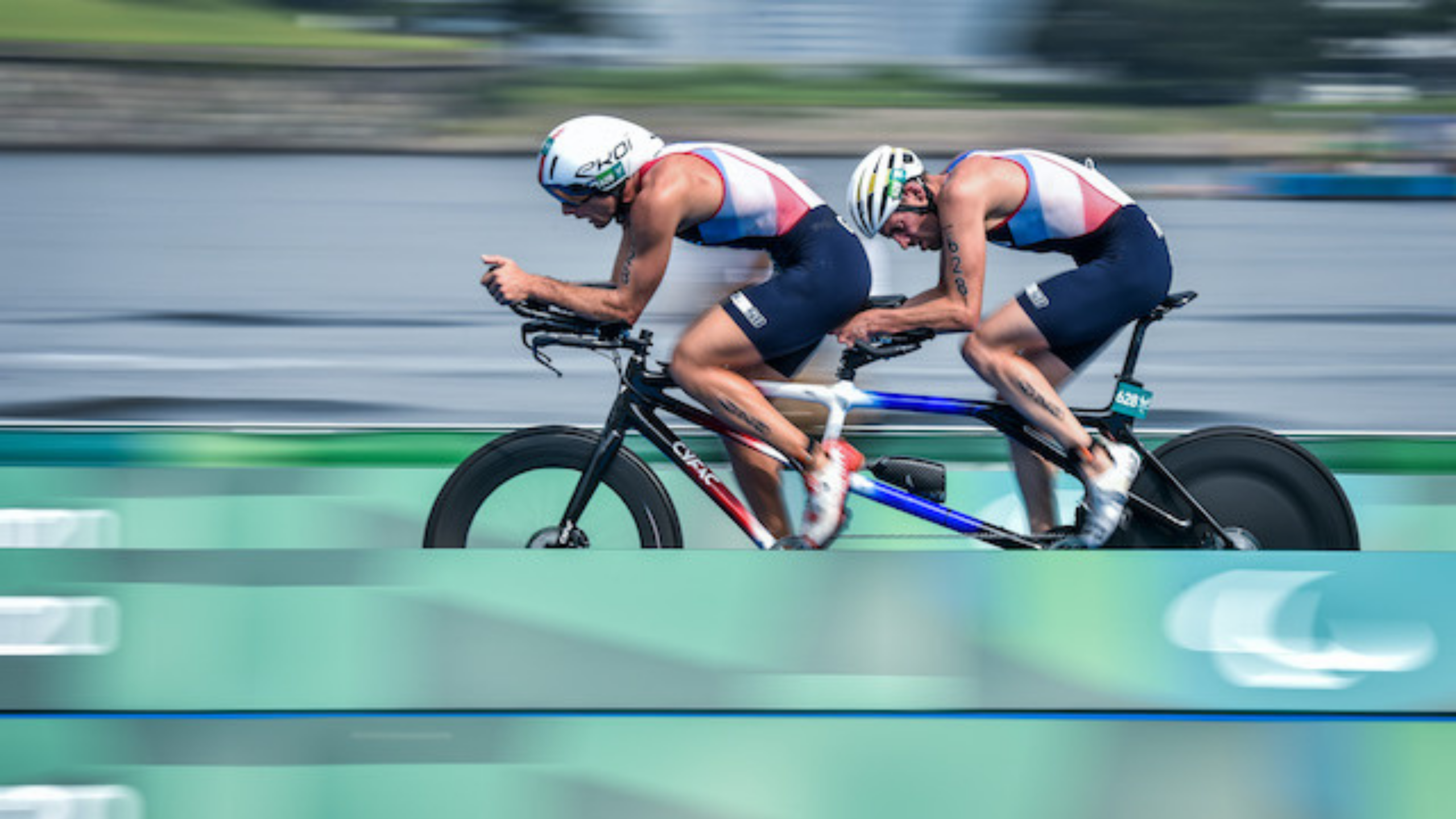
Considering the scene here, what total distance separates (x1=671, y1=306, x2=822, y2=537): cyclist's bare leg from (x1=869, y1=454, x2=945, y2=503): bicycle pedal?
0.24 metres

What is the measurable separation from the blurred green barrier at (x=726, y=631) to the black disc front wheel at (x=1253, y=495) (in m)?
1.53

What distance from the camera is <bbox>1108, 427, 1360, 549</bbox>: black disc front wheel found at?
476cm

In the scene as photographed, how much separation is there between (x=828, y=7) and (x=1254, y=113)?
12.3 m

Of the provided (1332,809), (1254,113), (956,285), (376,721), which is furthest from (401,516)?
(1254,113)

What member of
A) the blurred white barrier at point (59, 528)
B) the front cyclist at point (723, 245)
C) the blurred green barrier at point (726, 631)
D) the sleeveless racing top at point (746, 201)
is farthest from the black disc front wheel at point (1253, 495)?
the blurred white barrier at point (59, 528)

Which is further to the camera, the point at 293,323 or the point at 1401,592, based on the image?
the point at 293,323

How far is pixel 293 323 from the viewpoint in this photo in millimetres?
13289

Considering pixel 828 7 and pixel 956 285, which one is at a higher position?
pixel 828 7

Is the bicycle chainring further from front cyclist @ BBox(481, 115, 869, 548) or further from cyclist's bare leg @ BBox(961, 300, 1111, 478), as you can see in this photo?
cyclist's bare leg @ BBox(961, 300, 1111, 478)

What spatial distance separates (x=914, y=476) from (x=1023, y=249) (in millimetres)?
683

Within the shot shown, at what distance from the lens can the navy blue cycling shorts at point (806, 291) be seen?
474cm

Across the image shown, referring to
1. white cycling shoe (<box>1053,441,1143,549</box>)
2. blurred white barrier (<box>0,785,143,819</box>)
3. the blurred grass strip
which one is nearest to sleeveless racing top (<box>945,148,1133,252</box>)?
white cycling shoe (<box>1053,441,1143,549</box>)

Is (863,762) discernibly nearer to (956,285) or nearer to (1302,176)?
(956,285)

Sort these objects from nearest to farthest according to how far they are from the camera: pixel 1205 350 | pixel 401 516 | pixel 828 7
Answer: pixel 401 516
pixel 1205 350
pixel 828 7
